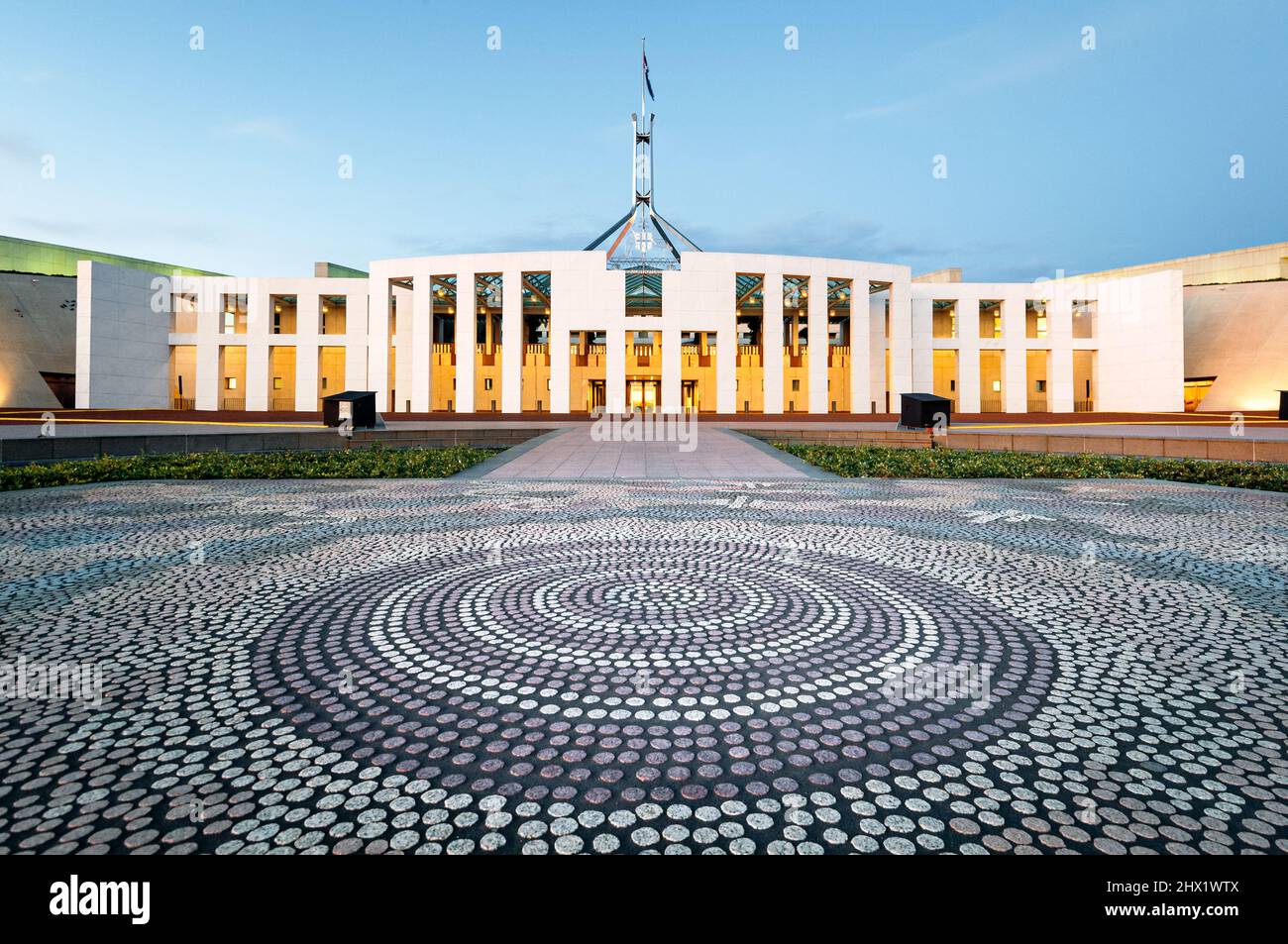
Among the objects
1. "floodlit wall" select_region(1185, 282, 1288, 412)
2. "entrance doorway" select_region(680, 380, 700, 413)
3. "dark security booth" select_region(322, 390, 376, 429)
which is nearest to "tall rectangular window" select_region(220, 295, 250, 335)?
"dark security booth" select_region(322, 390, 376, 429)

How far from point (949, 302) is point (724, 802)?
179ft

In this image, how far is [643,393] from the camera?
2018 inches

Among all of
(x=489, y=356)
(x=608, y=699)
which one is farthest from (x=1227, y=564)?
(x=489, y=356)

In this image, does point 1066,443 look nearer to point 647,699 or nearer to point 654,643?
point 654,643

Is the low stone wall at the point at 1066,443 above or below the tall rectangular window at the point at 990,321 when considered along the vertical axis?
below

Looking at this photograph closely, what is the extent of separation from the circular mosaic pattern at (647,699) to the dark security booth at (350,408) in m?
18.6

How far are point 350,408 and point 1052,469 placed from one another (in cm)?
2169

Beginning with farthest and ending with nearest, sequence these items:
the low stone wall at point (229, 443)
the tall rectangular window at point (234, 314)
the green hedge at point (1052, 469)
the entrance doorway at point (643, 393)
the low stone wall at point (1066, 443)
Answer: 1. the entrance doorway at point (643, 393)
2. the tall rectangular window at point (234, 314)
3. the low stone wall at point (1066, 443)
4. the low stone wall at point (229, 443)
5. the green hedge at point (1052, 469)

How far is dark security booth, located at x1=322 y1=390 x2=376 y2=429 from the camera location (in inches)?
944

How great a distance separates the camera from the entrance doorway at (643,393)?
50.9m

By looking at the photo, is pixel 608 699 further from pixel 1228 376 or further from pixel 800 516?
pixel 1228 376

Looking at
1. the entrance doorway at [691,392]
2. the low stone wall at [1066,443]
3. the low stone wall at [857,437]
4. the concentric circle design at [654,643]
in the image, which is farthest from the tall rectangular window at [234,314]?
the concentric circle design at [654,643]

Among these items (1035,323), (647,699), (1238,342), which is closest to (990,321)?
(1035,323)

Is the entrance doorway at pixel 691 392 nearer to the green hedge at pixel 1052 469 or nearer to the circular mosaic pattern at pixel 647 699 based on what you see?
the green hedge at pixel 1052 469
